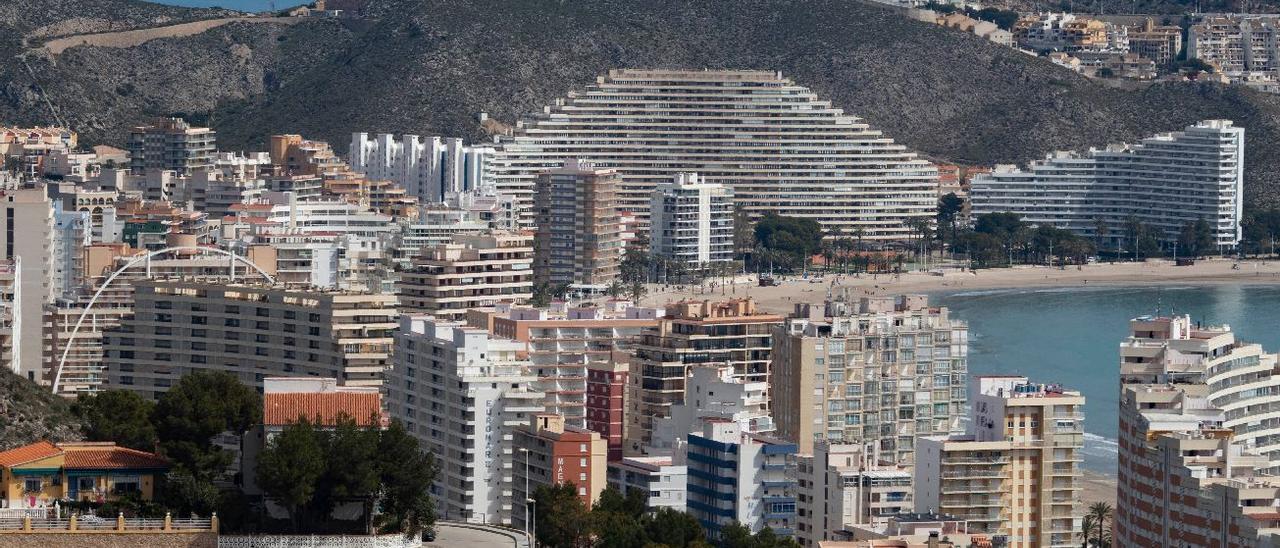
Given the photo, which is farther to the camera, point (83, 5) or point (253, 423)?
point (83, 5)

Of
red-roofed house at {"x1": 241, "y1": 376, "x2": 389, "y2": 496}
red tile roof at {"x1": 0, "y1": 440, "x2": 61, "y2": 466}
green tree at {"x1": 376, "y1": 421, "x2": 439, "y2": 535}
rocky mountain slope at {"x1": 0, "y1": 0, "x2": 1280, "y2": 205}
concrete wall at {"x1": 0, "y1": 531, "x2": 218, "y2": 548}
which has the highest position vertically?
rocky mountain slope at {"x1": 0, "y1": 0, "x2": 1280, "y2": 205}

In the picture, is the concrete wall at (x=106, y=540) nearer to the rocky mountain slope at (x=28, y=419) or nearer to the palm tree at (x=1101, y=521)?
the rocky mountain slope at (x=28, y=419)

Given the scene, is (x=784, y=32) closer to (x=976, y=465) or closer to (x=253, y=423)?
(x=976, y=465)

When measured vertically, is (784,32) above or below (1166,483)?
above

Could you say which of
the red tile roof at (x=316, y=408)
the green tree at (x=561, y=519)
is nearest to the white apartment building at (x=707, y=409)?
the green tree at (x=561, y=519)

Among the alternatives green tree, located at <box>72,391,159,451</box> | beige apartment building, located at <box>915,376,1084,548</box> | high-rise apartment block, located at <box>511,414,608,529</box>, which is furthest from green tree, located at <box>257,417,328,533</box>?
beige apartment building, located at <box>915,376,1084,548</box>

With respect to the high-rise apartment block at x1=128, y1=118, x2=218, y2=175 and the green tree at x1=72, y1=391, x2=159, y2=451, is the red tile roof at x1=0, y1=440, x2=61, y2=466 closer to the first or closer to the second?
the green tree at x1=72, y1=391, x2=159, y2=451

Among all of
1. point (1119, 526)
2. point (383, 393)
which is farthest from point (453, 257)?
point (1119, 526)
